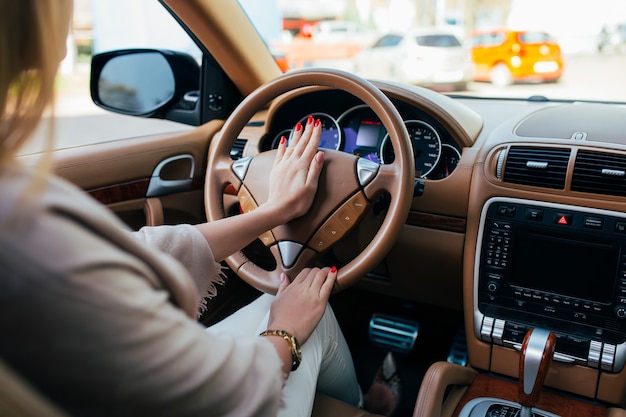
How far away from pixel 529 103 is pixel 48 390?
1.97 metres

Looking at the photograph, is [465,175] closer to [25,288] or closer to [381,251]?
[381,251]

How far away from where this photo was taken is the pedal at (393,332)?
2260mm

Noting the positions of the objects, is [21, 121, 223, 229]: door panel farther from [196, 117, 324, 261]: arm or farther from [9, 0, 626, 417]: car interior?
[196, 117, 324, 261]: arm

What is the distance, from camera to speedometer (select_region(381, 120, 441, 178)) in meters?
1.78

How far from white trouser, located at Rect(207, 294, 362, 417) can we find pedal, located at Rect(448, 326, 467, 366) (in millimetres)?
453

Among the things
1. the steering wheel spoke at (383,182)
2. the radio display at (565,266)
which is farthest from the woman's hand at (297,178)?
the radio display at (565,266)

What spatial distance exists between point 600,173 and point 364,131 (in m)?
→ 0.71

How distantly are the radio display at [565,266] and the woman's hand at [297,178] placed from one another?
62cm

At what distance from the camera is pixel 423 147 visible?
5.90 feet

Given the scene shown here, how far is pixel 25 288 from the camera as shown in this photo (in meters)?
0.50

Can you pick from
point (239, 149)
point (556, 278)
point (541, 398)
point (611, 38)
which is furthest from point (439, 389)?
point (611, 38)

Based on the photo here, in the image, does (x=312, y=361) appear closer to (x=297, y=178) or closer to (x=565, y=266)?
(x=297, y=178)

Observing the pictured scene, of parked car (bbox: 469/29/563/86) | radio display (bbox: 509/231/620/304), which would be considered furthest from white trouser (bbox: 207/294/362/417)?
parked car (bbox: 469/29/563/86)

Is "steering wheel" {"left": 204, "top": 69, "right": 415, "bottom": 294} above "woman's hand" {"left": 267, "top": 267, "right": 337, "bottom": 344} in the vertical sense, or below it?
above
